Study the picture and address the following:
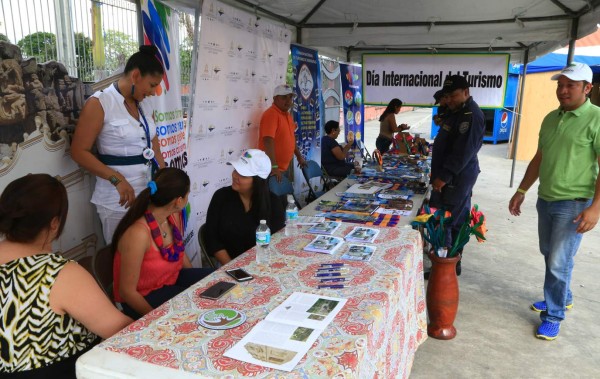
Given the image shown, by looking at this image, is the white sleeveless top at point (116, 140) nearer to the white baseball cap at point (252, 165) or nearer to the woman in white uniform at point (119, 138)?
the woman in white uniform at point (119, 138)

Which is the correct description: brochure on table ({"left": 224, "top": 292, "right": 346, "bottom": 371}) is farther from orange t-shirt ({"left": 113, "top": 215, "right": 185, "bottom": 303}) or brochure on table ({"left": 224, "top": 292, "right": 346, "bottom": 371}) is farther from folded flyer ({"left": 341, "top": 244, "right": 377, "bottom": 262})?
orange t-shirt ({"left": 113, "top": 215, "right": 185, "bottom": 303})

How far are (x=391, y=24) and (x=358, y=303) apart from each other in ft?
13.2

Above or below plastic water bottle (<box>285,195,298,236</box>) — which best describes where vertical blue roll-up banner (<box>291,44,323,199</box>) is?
above

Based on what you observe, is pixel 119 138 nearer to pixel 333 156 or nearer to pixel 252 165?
pixel 252 165

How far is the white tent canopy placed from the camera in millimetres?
4211

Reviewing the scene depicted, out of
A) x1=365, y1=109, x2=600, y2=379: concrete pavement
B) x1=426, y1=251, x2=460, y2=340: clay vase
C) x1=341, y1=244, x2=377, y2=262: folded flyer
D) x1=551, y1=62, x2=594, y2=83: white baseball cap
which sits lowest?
x1=365, y1=109, x2=600, y2=379: concrete pavement

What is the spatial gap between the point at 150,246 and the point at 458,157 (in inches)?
94.0

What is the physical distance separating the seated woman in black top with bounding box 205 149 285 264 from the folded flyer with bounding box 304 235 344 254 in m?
0.37

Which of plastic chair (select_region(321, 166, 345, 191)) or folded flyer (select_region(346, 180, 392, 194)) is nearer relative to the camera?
folded flyer (select_region(346, 180, 392, 194))

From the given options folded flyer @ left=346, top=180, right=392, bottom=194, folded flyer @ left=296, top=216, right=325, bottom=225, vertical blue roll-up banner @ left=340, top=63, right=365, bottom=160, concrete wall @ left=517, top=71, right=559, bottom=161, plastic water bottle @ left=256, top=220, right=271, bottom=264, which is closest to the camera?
plastic water bottle @ left=256, top=220, right=271, bottom=264

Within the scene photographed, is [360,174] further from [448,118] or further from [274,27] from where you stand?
[274,27]

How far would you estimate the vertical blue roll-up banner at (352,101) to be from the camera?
7.86 m

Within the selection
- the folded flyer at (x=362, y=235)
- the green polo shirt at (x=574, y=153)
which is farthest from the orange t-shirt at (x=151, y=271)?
the green polo shirt at (x=574, y=153)

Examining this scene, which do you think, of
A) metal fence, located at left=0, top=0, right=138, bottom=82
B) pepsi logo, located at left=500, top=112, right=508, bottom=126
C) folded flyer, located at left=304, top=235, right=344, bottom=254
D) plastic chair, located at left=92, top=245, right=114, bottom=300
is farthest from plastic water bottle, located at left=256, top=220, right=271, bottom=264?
pepsi logo, located at left=500, top=112, right=508, bottom=126
